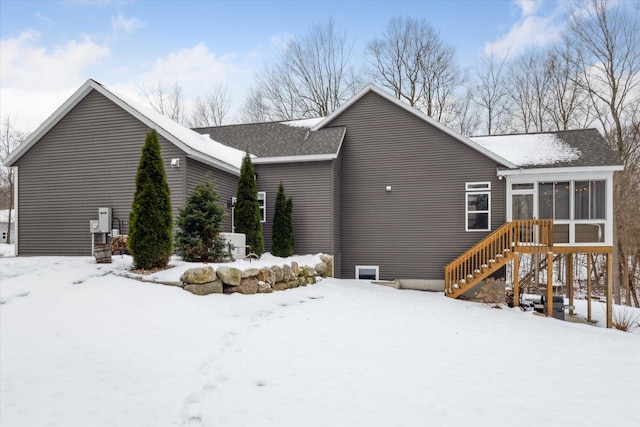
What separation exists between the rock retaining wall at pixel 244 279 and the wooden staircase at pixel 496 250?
15.8 feet

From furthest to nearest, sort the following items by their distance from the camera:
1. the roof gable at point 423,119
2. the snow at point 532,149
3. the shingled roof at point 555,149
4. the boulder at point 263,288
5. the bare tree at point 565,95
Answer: the bare tree at point 565,95
the roof gable at point 423,119
the snow at point 532,149
the shingled roof at point 555,149
the boulder at point 263,288

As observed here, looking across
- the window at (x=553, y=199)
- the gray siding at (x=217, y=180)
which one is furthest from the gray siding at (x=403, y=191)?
the gray siding at (x=217, y=180)

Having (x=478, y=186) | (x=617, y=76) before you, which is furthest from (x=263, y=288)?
(x=617, y=76)

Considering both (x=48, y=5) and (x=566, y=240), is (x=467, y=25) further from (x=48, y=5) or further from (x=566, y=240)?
(x=48, y=5)

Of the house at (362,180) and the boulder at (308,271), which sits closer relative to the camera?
the boulder at (308,271)

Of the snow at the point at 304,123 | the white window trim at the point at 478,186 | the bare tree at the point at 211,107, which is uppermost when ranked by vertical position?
the bare tree at the point at 211,107

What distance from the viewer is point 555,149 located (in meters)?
13.4

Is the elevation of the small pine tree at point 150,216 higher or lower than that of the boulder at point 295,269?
higher

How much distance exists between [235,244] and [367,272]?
6.01 meters

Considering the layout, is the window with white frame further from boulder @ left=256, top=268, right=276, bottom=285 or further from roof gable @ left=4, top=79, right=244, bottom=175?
roof gable @ left=4, top=79, right=244, bottom=175

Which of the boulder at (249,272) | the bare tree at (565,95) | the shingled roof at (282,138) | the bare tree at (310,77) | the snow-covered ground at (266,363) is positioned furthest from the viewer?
the bare tree at (310,77)

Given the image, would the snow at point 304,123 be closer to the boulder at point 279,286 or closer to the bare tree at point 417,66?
the boulder at point 279,286

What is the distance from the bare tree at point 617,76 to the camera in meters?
19.4

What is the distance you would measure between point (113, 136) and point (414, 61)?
67.4ft
